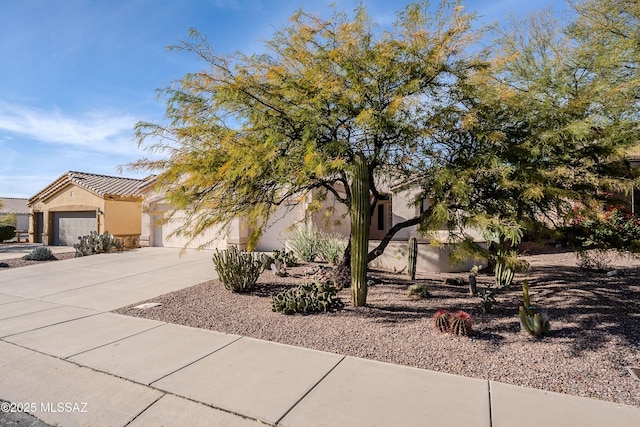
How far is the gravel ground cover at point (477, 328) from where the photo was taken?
4.50 metres

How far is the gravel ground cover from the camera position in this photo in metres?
4.50

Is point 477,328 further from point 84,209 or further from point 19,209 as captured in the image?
point 19,209

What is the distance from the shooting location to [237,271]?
898 centimetres

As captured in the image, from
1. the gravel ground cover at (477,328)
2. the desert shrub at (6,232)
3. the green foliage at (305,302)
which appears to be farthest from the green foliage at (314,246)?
the desert shrub at (6,232)

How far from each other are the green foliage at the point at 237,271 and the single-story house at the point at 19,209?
137 ft

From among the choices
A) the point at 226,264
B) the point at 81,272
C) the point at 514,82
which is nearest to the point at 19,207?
the point at 81,272

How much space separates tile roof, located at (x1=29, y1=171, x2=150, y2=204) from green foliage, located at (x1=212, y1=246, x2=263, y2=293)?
48.5 ft

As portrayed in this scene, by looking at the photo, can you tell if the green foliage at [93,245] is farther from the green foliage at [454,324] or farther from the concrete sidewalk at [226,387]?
the green foliage at [454,324]

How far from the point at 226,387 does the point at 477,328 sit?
4.12 metres

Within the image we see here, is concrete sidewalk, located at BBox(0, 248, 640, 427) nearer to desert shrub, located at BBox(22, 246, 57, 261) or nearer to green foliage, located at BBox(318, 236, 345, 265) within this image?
green foliage, located at BBox(318, 236, 345, 265)

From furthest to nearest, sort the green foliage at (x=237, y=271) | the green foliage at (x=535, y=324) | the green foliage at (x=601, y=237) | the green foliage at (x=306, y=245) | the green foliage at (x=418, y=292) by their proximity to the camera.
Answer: the green foliage at (x=306, y=245)
the green foliage at (x=237, y=271)
the green foliage at (x=418, y=292)
the green foliage at (x=601, y=237)
the green foliage at (x=535, y=324)

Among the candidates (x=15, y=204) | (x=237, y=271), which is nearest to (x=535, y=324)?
(x=237, y=271)

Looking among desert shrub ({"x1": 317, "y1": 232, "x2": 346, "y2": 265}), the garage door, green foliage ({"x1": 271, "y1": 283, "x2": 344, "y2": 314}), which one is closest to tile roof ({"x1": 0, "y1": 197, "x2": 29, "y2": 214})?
the garage door

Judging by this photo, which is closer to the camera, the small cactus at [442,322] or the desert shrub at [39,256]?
the small cactus at [442,322]
